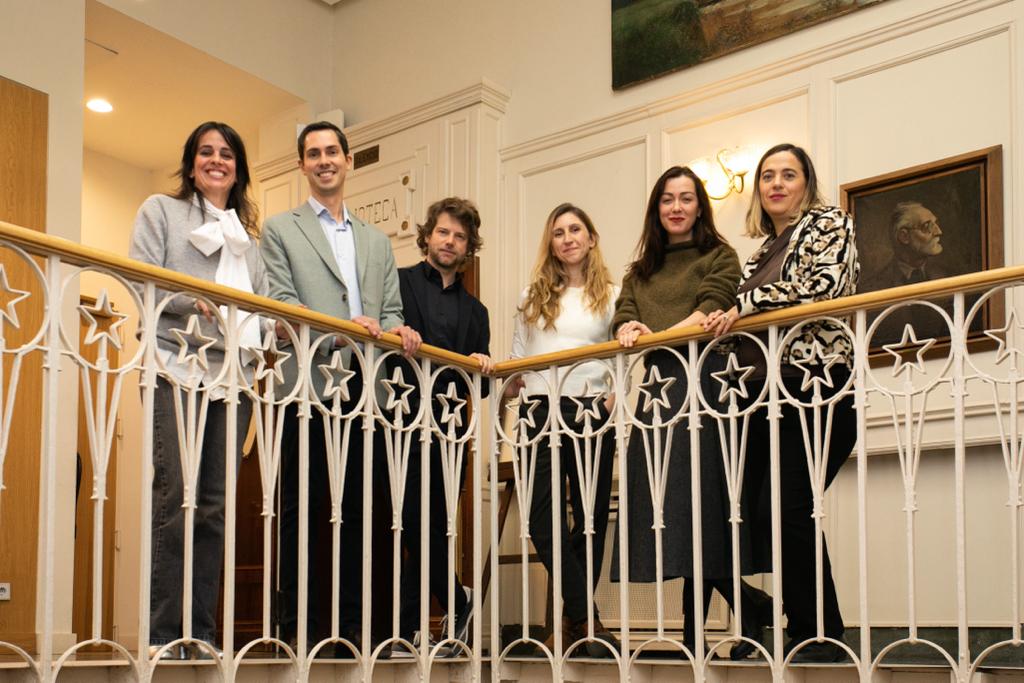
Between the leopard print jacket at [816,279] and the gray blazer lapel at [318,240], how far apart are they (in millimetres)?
1289

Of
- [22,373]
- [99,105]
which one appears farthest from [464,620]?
[99,105]

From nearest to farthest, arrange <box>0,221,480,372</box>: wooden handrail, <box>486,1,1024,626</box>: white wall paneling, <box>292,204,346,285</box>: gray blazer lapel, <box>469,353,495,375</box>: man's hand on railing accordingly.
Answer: <box>0,221,480,372</box>: wooden handrail < <box>292,204,346,285</box>: gray blazer lapel < <box>469,353,495,375</box>: man's hand on railing < <box>486,1,1024,626</box>: white wall paneling

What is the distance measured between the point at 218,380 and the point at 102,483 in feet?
1.60

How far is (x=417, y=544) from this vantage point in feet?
13.3

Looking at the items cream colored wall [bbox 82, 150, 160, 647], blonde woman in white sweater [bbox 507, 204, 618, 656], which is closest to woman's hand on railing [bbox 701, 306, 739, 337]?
blonde woman in white sweater [bbox 507, 204, 618, 656]

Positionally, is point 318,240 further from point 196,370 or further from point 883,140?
point 883,140

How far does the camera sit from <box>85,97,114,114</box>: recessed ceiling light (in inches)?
282

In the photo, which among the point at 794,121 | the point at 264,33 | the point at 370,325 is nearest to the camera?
the point at 370,325

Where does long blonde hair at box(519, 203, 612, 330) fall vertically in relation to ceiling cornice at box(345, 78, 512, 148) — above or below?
below

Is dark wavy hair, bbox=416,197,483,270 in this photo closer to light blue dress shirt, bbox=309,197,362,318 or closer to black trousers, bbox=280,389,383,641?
light blue dress shirt, bbox=309,197,362,318

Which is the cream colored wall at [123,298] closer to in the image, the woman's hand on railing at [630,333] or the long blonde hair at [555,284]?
the long blonde hair at [555,284]

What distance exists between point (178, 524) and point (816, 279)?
1857 millimetres

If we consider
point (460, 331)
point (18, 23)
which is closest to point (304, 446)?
point (460, 331)

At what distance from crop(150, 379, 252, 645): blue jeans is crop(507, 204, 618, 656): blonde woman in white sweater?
109cm
